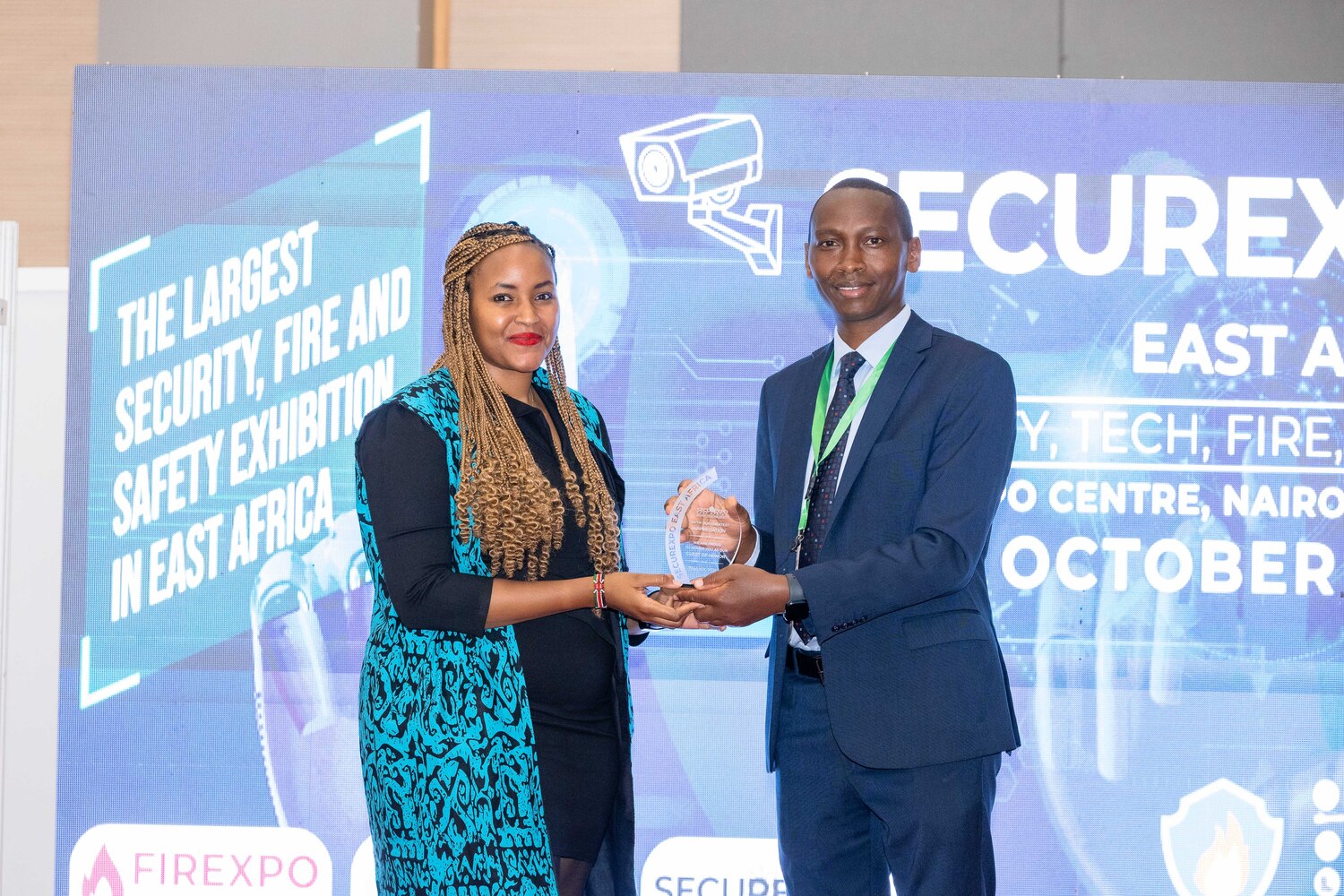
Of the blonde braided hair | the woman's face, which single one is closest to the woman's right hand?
the blonde braided hair

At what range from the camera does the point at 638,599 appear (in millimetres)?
2246

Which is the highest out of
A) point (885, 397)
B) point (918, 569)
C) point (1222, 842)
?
point (885, 397)

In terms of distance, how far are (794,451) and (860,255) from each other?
450 mm

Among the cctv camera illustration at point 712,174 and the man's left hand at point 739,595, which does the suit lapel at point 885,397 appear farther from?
the cctv camera illustration at point 712,174

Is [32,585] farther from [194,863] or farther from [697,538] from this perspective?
[697,538]

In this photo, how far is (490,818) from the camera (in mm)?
2133

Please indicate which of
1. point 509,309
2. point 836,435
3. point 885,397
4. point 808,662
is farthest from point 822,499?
point 509,309

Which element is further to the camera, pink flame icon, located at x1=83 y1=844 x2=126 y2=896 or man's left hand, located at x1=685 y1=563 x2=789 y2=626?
pink flame icon, located at x1=83 y1=844 x2=126 y2=896

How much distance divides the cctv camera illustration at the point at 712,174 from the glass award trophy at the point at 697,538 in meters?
1.49

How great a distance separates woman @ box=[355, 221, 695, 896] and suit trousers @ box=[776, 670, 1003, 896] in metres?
0.42

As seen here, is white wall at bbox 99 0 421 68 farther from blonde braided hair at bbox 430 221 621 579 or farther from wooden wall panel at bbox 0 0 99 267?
blonde braided hair at bbox 430 221 621 579

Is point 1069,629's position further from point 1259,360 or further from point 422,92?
point 422,92

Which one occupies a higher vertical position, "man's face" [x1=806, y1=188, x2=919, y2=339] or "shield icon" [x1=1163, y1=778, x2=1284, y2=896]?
"man's face" [x1=806, y1=188, x2=919, y2=339]

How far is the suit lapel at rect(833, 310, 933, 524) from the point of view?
246cm
